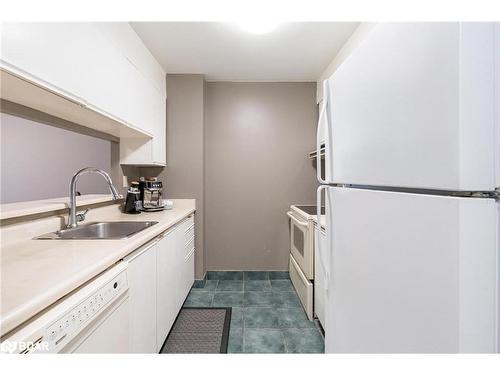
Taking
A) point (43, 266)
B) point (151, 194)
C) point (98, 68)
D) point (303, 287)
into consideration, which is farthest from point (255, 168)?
point (43, 266)

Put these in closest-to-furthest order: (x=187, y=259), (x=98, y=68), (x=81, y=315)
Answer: (x=81, y=315), (x=98, y=68), (x=187, y=259)

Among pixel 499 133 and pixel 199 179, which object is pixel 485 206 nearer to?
pixel 499 133

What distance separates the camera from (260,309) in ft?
7.29

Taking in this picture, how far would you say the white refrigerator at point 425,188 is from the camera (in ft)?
1.63

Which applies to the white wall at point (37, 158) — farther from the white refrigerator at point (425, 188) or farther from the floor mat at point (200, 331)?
the white refrigerator at point (425, 188)

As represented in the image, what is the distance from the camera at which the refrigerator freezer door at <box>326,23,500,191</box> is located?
19.5 inches

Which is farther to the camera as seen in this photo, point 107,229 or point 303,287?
point 303,287

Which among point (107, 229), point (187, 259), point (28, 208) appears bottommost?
point (187, 259)

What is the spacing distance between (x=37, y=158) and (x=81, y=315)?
1332 mm

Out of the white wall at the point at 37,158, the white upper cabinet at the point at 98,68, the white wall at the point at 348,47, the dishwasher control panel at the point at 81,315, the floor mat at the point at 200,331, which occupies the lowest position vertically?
the floor mat at the point at 200,331

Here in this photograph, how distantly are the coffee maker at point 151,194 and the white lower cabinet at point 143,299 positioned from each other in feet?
3.10

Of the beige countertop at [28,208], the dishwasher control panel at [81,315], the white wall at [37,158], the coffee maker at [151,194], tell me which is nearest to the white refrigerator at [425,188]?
the dishwasher control panel at [81,315]

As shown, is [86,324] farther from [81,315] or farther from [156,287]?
[156,287]

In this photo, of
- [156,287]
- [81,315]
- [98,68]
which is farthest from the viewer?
[156,287]
